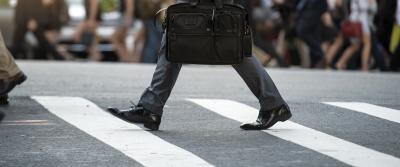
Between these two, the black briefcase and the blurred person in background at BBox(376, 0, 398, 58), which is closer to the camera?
the black briefcase

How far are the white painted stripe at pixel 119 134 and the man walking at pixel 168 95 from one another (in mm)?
130

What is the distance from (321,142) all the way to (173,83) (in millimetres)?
1214

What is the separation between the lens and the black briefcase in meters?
8.90

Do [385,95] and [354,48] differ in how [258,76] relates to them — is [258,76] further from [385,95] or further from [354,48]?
[354,48]

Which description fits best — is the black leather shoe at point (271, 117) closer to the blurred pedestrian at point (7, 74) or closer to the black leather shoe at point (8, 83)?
the blurred pedestrian at point (7, 74)

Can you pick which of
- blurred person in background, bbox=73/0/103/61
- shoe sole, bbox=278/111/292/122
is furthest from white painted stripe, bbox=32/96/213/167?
blurred person in background, bbox=73/0/103/61

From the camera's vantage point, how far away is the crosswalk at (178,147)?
7852 mm

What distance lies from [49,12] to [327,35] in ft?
15.1

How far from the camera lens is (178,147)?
8.41 metres

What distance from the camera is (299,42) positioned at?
23.0 meters

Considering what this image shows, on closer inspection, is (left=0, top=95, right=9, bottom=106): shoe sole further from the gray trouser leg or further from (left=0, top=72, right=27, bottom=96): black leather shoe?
the gray trouser leg

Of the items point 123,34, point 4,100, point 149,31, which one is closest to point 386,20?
point 149,31

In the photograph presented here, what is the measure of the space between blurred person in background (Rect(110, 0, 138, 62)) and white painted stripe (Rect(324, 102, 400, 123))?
1015cm

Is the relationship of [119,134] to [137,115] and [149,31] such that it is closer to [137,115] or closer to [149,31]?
[137,115]
